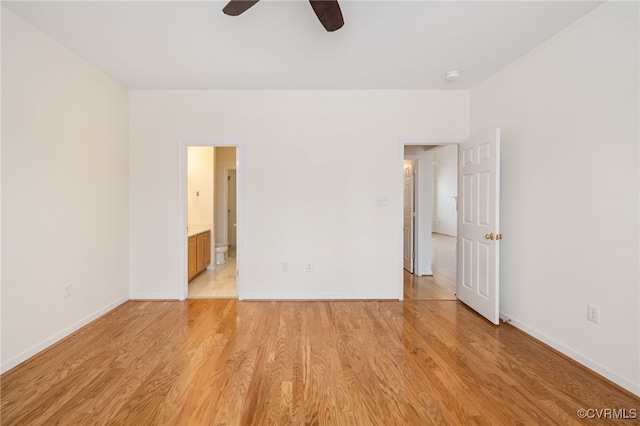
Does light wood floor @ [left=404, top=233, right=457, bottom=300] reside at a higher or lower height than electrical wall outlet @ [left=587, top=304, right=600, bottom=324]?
lower

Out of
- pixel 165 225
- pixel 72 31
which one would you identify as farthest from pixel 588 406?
pixel 72 31

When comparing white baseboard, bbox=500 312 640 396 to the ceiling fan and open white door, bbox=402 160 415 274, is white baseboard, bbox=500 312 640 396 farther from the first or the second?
the ceiling fan

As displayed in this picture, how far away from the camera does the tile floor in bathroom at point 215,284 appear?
3.61m

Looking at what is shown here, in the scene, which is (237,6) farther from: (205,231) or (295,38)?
(205,231)

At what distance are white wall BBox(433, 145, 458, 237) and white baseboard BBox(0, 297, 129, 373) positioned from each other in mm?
10183

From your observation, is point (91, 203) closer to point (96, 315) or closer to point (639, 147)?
point (96, 315)

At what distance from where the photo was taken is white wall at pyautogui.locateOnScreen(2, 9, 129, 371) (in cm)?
201

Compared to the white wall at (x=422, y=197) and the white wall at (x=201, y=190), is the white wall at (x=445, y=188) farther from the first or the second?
the white wall at (x=201, y=190)

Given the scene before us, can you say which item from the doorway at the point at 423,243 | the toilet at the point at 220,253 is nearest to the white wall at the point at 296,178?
the doorway at the point at 423,243

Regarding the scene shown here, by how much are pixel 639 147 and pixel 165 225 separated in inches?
178

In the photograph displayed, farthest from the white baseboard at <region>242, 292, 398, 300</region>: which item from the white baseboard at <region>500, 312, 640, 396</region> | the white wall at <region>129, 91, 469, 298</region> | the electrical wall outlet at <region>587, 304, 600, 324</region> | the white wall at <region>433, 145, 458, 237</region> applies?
the white wall at <region>433, 145, 458, 237</region>

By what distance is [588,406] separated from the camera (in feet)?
5.34

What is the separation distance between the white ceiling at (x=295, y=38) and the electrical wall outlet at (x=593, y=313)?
227 cm

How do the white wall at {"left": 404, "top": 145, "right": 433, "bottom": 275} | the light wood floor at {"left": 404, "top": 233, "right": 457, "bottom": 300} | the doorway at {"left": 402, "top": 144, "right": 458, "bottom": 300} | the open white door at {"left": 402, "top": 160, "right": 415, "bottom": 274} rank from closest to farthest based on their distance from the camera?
the light wood floor at {"left": 404, "top": 233, "right": 457, "bottom": 300}
the doorway at {"left": 402, "top": 144, "right": 458, "bottom": 300}
the white wall at {"left": 404, "top": 145, "right": 433, "bottom": 275}
the open white door at {"left": 402, "top": 160, "right": 415, "bottom": 274}
